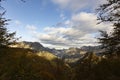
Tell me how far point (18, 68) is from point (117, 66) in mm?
6871

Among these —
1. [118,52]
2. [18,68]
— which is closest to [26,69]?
[18,68]

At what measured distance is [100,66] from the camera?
55.8 feet

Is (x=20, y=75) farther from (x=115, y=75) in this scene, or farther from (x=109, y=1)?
(x=109, y=1)

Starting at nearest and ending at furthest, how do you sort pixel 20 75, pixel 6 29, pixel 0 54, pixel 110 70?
pixel 20 75
pixel 110 70
pixel 0 54
pixel 6 29

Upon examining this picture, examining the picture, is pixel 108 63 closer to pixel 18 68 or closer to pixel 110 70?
pixel 110 70

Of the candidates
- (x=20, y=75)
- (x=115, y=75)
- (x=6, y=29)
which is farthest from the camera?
(x=6, y=29)

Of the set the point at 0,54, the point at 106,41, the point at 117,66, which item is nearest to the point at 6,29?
the point at 0,54

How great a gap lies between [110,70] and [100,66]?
5.24 feet

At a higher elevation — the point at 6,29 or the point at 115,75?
the point at 6,29

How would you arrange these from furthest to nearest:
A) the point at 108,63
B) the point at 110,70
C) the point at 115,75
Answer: the point at 108,63 → the point at 110,70 → the point at 115,75

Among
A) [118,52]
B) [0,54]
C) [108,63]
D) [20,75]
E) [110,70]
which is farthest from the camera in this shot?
[0,54]

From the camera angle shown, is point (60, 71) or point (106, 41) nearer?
point (60, 71)

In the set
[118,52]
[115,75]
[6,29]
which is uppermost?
[6,29]

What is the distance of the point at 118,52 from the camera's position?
18.2m
